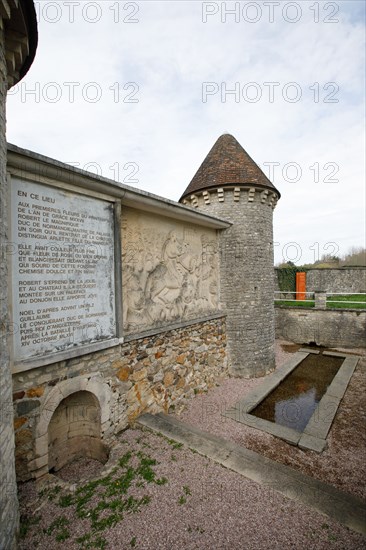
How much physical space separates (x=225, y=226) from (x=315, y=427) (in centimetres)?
519

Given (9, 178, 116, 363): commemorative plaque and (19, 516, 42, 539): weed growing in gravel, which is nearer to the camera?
(19, 516, 42, 539): weed growing in gravel

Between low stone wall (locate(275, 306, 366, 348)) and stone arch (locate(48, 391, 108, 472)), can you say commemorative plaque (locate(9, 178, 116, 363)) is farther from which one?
low stone wall (locate(275, 306, 366, 348))

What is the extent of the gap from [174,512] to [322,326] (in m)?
10.6

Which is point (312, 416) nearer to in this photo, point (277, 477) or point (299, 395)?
point (299, 395)

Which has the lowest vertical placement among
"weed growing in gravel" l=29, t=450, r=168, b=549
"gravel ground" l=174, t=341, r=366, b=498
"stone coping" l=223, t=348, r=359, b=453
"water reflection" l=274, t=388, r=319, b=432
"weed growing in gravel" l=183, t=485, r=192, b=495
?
"water reflection" l=274, t=388, r=319, b=432

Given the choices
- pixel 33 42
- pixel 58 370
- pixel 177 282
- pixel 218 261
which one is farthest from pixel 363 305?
pixel 33 42

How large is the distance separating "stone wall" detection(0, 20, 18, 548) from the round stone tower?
5.69 metres

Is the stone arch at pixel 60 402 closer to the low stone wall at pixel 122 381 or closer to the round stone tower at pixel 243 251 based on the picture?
the low stone wall at pixel 122 381

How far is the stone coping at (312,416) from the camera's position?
4730 millimetres

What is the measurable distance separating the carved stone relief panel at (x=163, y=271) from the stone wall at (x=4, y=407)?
2407 millimetres

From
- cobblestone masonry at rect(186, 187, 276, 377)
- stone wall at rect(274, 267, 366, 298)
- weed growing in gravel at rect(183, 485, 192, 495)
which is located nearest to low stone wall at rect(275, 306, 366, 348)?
cobblestone masonry at rect(186, 187, 276, 377)

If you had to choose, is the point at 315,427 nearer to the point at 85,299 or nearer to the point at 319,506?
the point at 319,506

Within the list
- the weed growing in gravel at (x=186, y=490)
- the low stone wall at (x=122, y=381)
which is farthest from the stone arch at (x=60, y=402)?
the weed growing in gravel at (x=186, y=490)

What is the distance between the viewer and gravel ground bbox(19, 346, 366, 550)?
2590 mm
